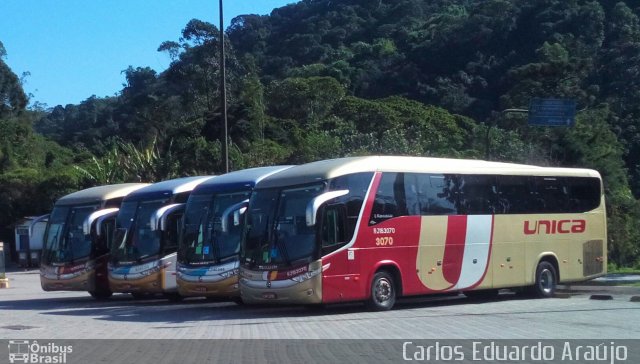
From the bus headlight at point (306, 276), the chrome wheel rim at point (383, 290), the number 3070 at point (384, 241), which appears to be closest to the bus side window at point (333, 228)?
the bus headlight at point (306, 276)

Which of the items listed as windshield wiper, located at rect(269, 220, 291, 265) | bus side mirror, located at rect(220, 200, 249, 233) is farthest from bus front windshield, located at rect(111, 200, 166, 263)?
windshield wiper, located at rect(269, 220, 291, 265)

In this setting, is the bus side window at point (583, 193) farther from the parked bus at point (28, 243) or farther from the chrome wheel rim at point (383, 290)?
the parked bus at point (28, 243)

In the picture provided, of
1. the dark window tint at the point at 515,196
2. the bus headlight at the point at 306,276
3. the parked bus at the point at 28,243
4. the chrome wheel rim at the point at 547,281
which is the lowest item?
the parked bus at the point at 28,243

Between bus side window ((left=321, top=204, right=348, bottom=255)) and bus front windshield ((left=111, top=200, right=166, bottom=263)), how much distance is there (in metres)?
6.59

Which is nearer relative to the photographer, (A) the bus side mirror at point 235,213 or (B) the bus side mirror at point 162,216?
(A) the bus side mirror at point 235,213

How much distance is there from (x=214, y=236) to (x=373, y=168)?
14.6 feet

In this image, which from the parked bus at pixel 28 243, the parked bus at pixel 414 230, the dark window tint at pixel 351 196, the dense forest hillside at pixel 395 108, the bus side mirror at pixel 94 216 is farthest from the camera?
the parked bus at pixel 28 243

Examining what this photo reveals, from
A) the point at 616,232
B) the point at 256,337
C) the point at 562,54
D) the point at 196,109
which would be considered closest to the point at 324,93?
the point at 196,109

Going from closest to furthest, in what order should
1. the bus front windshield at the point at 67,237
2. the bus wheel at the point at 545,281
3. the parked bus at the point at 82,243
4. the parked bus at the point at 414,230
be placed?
the parked bus at the point at 414,230
the bus wheel at the point at 545,281
the parked bus at the point at 82,243
the bus front windshield at the point at 67,237

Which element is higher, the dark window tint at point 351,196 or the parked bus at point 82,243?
the dark window tint at point 351,196

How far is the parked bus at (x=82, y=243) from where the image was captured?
24.8 m

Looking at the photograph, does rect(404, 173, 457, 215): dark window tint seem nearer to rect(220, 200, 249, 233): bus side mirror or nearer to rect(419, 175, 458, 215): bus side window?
rect(419, 175, 458, 215): bus side window

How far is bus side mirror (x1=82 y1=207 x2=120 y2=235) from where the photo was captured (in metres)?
24.2

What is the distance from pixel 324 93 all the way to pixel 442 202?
148 ft
